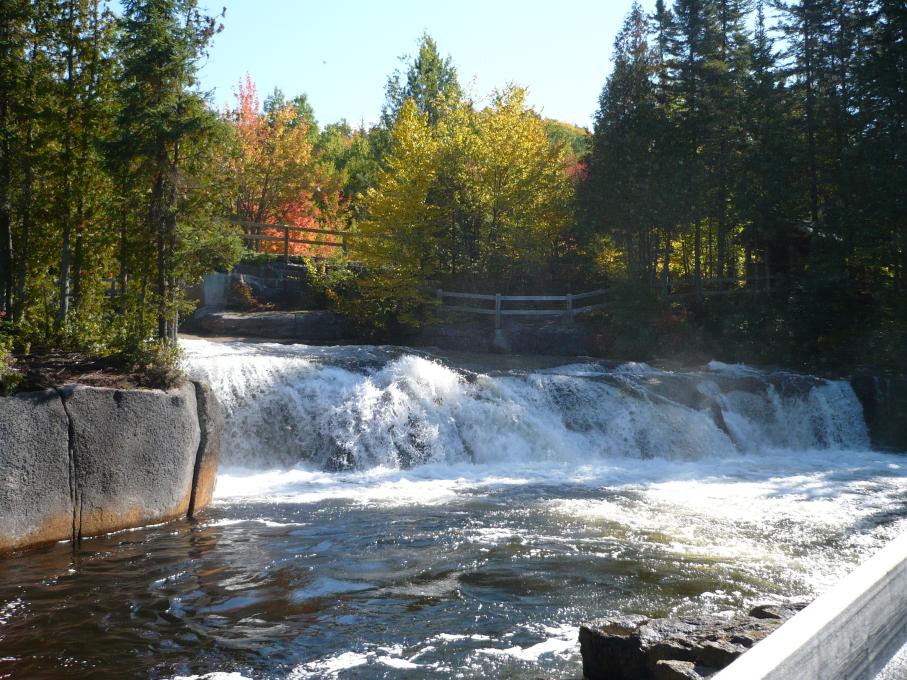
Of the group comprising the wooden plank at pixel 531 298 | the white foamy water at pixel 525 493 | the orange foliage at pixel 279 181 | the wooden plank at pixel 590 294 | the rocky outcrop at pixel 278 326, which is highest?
the orange foliage at pixel 279 181

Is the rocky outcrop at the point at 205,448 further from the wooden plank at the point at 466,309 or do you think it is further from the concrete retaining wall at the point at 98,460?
the wooden plank at the point at 466,309

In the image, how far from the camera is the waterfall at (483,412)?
13922mm

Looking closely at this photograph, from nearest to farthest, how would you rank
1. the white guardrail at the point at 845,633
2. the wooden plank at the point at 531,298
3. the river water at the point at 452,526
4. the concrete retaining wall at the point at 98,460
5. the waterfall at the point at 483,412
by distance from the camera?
the white guardrail at the point at 845,633, the river water at the point at 452,526, the concrete retaining wall at the point at 98,460, the waterfall at the point at 483,412, the wooden plank at the point at 531,298

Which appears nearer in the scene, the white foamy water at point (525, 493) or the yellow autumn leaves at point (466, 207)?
the white foamy water at point (525, 493)

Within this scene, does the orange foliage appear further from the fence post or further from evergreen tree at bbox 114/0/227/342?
evergreen tree at bbox 114/0/227/342

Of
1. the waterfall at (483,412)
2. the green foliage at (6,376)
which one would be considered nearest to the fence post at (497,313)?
the waterfall at (483,412)

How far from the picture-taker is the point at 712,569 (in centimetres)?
806

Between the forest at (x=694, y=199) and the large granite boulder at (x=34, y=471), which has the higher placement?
the forest at (x=694, y=199)

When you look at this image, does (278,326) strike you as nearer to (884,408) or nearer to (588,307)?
(588,307)

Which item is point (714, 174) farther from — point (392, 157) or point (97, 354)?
point (97, 354)

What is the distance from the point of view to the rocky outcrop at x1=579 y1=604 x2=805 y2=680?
15.6 ft

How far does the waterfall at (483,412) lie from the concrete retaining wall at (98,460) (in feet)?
11.0

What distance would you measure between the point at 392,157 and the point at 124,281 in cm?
1657

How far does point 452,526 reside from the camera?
9.82 metres
